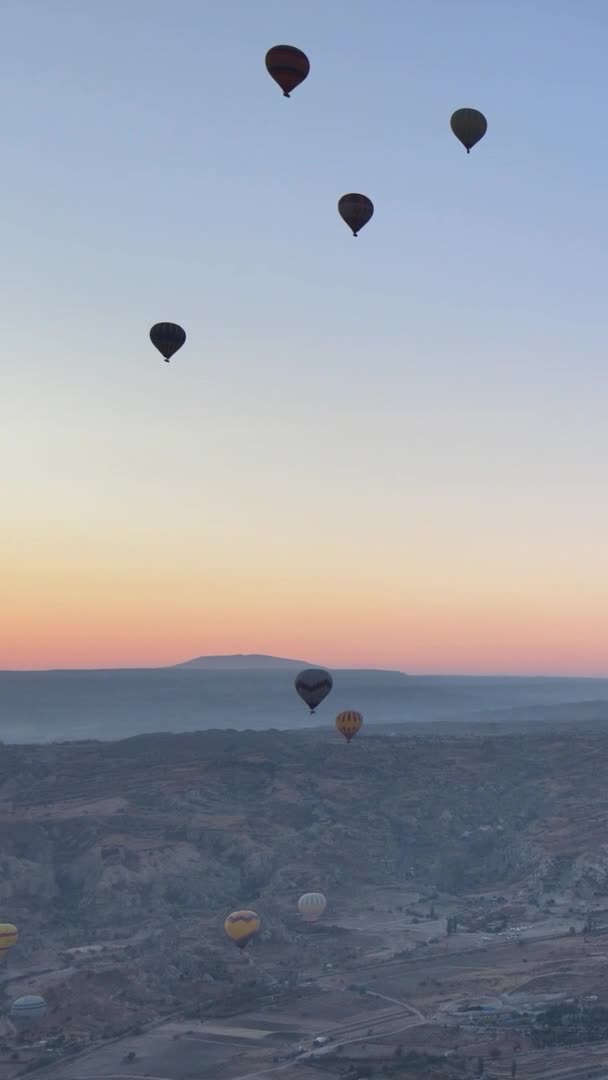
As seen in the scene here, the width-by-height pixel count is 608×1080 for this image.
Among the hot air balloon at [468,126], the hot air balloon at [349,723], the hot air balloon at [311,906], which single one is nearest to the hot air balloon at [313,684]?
the hot air balloon at [349,723]

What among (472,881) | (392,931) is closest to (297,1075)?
(392,931)

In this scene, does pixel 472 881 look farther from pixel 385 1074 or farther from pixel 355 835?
pixel 385 1074

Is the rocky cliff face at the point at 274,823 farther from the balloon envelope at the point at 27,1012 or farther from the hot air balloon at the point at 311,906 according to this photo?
the balloon envelope at the point at 27,1012

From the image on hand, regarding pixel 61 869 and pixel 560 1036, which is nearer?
pixel 560 1036

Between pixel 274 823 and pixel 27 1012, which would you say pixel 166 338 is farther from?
pixel 274 823

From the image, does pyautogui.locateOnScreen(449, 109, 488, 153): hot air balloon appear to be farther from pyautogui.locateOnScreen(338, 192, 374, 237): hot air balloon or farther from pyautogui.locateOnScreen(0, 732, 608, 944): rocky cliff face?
pyautogui.locateOnScreen(0, 732, 608, 944): rocky cliff face

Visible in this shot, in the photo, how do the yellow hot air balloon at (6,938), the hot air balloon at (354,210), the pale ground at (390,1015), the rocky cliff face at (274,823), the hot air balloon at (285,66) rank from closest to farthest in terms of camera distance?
1. the pale ground at (390,1015)
2. the hot air balloon at (285,66)
3. the hot air balloon at (354,210)
4. the yellow hot air balloon at (6,938)
5. the rocky cliff face at (274,823)
